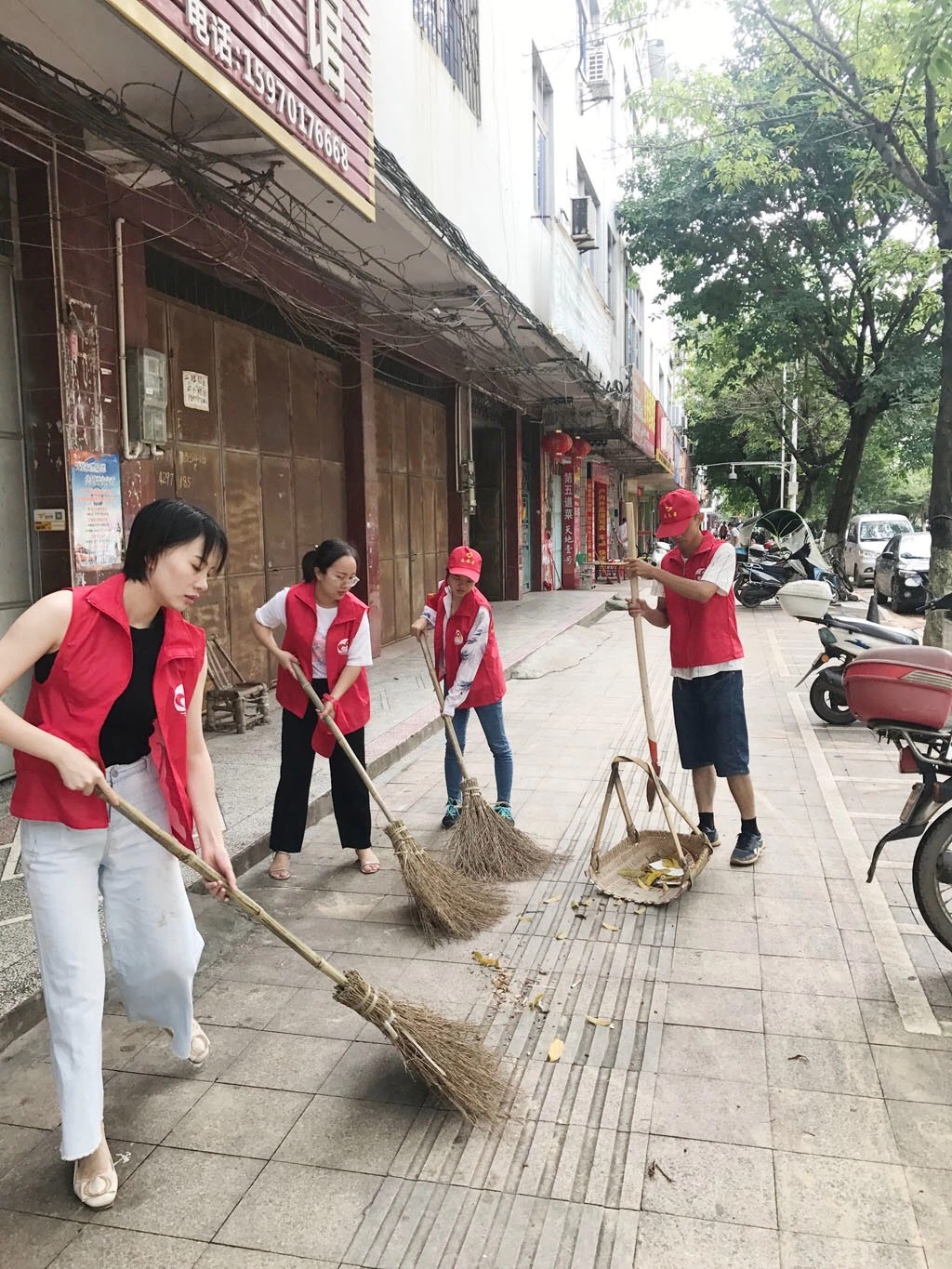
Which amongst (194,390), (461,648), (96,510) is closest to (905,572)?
(194,390)

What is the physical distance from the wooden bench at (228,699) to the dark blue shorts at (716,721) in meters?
3.49

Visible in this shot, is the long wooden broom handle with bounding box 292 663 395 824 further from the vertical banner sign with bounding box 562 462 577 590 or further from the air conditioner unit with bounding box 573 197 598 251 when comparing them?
the vertical banner sign with bounding box 562 462 577 590

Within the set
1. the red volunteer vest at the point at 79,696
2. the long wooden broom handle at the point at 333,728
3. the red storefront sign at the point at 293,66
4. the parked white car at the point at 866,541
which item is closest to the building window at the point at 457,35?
the red storefront sign at the point at 293,66

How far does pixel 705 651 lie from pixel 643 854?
96cm

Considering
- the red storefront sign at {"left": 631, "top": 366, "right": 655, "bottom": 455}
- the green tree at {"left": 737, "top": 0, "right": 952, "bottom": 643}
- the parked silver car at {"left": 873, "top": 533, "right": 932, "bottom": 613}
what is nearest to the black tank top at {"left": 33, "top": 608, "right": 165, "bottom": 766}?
the green tree at {"left": 737, "top": 0, "right": 952, "bottom": 643}

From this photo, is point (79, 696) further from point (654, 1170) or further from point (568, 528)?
point (568, 528)

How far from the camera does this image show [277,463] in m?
8.13

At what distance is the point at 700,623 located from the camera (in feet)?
13.9

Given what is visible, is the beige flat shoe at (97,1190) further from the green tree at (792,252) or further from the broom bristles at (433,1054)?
the green tree at (792,252)

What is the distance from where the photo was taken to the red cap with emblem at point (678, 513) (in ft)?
13.5

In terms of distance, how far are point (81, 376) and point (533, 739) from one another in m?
3.84

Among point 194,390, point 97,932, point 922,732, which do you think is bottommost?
point 97,932

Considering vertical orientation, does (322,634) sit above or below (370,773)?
above

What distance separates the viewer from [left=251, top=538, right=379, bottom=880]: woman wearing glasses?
4191mm
